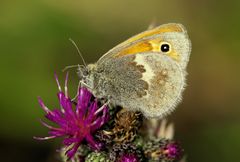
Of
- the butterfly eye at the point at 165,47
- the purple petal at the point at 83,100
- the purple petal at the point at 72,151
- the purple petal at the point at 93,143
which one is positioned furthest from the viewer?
the butterfly eye at the point at 165,47

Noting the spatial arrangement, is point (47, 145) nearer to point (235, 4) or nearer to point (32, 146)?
point (32, 146)

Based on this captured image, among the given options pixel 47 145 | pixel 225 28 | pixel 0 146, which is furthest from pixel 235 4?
pixel 0 146

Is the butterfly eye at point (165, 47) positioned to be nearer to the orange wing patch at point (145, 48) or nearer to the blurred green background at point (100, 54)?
the orange wing patch at point (145, 48)

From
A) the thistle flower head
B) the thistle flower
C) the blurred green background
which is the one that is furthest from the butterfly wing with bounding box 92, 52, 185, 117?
the blurred green background

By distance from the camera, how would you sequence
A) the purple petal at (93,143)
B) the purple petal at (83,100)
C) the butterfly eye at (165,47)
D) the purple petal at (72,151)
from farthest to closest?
the butterfly eye at (165,47) → the purple petal at (83,100) → the purple petal at (93,143) → the purple petal at (72,151)

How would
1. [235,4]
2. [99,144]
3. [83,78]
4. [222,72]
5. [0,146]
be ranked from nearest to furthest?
[99,144] < [83,78] < [0,146] < [235,4] < [222,72]

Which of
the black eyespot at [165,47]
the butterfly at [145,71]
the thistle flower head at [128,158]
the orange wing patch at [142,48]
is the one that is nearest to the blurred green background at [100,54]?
the butterfly at [145,71]

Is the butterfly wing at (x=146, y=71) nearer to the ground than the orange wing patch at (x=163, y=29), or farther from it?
nearer to the ground
